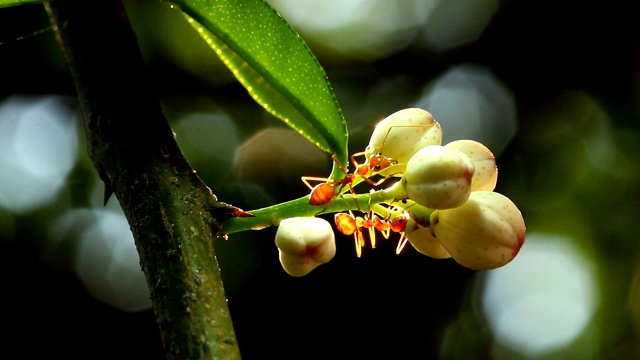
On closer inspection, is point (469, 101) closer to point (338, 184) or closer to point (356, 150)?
point (356, 150)

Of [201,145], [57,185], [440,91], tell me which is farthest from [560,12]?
[57,185]

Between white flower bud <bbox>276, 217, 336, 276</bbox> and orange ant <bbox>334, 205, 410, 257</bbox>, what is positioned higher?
orange ant <bbox>334, 205, 410, 257</bbox>

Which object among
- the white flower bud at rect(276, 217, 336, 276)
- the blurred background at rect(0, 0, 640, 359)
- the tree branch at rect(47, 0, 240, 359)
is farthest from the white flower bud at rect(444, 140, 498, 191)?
the blurred background at rect(0, 0, 640, 359)

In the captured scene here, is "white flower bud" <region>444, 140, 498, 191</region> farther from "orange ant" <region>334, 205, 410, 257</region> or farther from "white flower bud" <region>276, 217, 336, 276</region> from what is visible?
"white flower bud" <region>276, 217, 336, 276</region>

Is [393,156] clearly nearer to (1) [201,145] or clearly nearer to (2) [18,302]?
(1) [201,145]

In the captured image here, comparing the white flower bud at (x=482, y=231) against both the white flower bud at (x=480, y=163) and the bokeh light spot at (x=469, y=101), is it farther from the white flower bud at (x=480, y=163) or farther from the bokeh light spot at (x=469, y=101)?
the bokeh light spot at (x=469, y=101)

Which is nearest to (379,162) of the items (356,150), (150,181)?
(150,181)

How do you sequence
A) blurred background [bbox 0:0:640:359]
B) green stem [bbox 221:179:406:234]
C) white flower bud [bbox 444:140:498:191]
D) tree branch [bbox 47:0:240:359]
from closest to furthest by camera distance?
tree branch [bbox 47:0:240:359]
green stem [bbox 221:179:406:234]
white flower bud [bbox 444:140:498:191]
blurred background [bbox 0:0:640:359]
